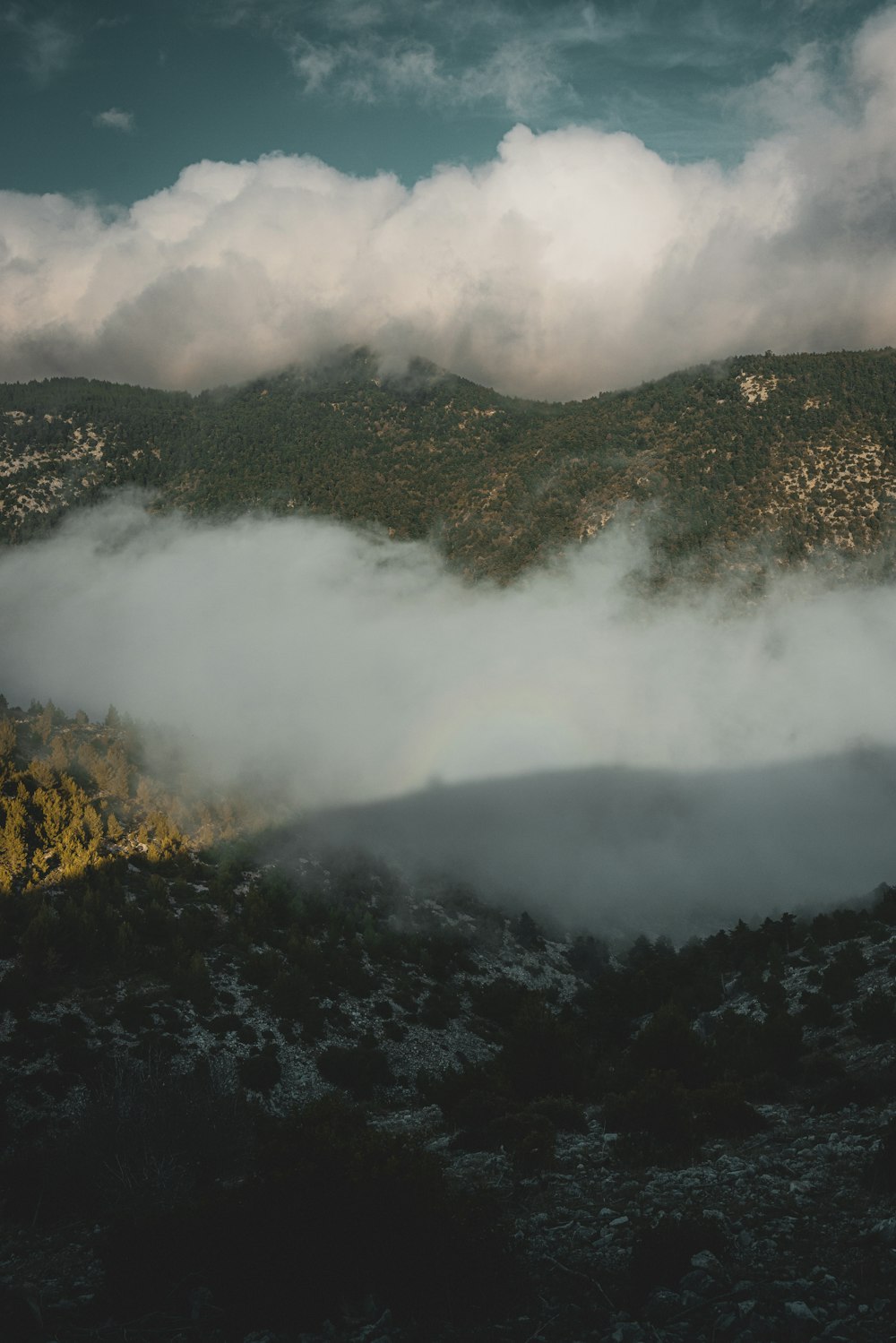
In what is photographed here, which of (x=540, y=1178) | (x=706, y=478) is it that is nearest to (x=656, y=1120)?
(x=540, y=1178)

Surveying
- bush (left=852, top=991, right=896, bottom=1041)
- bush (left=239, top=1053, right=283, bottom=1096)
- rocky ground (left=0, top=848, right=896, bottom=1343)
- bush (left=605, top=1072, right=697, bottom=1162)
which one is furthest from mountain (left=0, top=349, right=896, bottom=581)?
bush (left=605, top=1072, right=697, bottom=1162)

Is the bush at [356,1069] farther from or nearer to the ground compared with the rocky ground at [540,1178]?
nearer to the ground

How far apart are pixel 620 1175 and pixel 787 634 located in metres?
168

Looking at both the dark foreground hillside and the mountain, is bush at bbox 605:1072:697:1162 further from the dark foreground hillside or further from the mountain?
the mountain

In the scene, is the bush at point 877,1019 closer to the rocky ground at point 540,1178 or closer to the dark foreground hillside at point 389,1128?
the dark foreground hillside at point 389,1128

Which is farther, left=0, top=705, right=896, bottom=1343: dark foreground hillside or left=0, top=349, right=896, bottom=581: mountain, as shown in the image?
left=0, top=349, right=896, bottom=581: mountain

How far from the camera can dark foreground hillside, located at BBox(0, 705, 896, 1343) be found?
13.9m

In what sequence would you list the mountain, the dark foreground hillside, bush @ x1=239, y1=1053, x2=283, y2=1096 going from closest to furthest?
1. the dark foreground hillside
2. bush @ x1=239, y1=1053, x2=283, y2=1096
3. the mountain

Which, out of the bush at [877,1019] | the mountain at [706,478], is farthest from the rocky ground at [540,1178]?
the mountain at [706,478]

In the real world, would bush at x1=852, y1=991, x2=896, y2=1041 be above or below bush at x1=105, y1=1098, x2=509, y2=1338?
below

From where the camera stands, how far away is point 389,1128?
108 feet

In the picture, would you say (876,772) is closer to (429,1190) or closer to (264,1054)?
(264,1054)

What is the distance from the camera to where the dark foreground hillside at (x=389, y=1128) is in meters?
13.9

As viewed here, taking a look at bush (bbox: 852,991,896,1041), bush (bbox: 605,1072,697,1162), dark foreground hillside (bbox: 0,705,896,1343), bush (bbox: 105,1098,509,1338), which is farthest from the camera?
bush (bbox: 852,991,896,1041)
